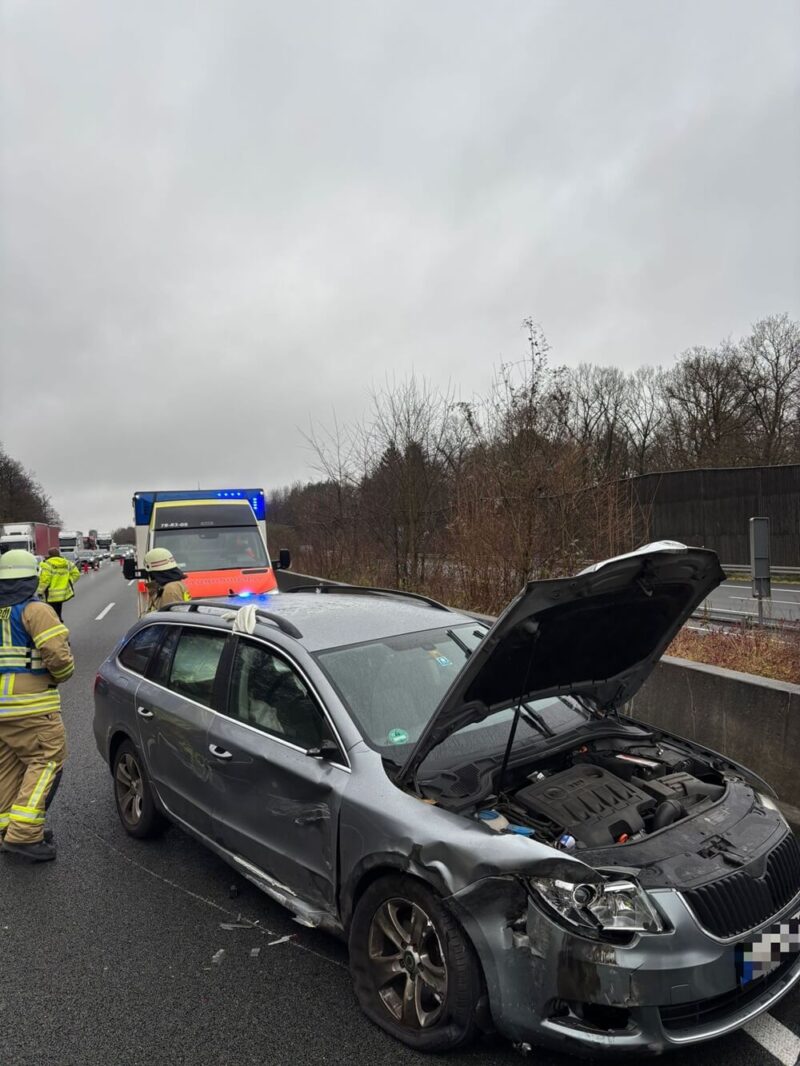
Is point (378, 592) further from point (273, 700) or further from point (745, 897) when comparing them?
point (745, 897)

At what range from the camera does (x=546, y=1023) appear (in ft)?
7.69

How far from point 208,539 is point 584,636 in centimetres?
927

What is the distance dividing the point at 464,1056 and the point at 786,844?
1.44m

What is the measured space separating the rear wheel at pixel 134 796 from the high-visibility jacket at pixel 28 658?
23.6 inches

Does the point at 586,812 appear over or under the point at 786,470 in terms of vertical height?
under

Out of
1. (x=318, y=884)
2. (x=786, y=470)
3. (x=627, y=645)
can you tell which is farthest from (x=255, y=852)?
(x=786, y=470)

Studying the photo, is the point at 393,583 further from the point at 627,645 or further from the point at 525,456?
the point at 627,645

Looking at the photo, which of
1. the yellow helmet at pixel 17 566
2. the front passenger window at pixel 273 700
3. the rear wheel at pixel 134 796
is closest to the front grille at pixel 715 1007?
the front passenger window at pixel 273 700

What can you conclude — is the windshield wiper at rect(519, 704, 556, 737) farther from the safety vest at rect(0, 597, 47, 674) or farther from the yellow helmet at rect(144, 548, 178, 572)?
the yellow helmet at rect(144, 548, 178, 572)

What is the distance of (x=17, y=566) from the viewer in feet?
15.3

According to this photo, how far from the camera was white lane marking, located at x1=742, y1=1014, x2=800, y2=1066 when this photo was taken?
8.32 ft

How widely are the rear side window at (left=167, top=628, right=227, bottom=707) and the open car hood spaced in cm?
159

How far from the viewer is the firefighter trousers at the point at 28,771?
4.43 meters

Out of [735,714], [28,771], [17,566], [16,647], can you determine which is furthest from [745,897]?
[17,566]
